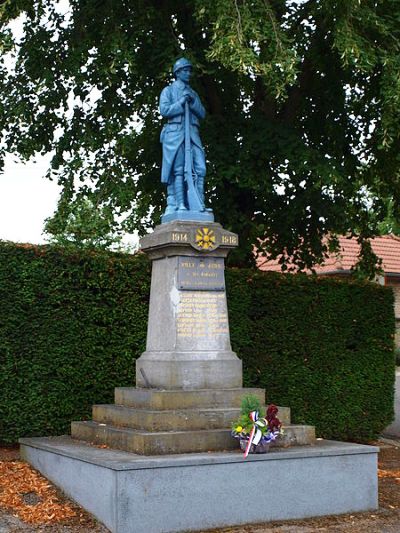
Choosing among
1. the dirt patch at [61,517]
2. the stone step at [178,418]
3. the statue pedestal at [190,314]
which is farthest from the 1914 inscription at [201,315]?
the dirt patch at [61,517]

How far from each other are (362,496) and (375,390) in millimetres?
5279

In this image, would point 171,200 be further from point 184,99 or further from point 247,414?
point 247,414

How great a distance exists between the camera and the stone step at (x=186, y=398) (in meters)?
8.84

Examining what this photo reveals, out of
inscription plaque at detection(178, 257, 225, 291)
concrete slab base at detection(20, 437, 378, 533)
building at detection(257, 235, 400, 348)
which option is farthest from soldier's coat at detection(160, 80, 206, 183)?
building at detection(257, 235, 400, 348)

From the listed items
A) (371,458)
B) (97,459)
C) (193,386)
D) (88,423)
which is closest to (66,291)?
(88,423)

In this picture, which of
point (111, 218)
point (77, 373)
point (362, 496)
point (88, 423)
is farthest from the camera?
point (111, 218)

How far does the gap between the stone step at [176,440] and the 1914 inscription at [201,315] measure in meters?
1.20

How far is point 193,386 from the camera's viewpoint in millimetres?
9156

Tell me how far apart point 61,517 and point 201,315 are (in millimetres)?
2675

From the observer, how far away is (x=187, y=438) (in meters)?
8.40

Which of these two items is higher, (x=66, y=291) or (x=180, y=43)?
(x=180, y=43)

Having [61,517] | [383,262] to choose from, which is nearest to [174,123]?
[61,517]

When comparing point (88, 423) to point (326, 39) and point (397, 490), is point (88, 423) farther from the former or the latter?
point (326, 39)

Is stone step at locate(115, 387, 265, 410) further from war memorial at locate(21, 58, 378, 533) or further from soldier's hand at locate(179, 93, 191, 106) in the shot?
soldier's hand at locate(179, 93, 191, 106)
